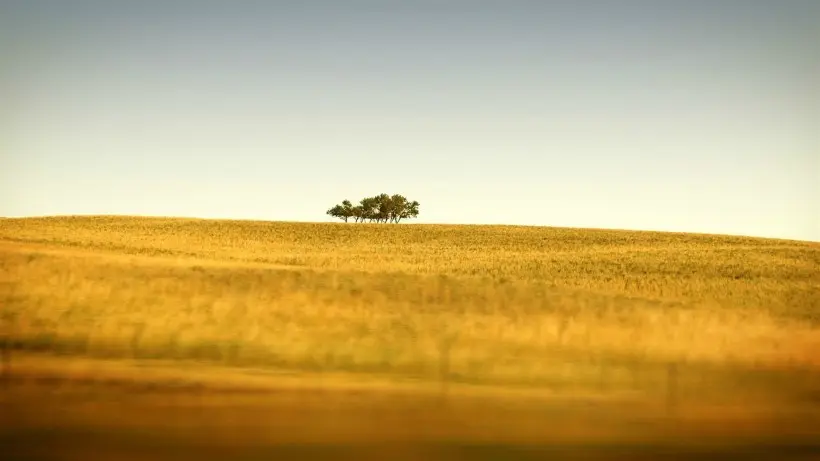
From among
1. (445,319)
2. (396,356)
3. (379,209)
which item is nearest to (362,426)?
(396,356)

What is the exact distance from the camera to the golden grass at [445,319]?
11.2 meters

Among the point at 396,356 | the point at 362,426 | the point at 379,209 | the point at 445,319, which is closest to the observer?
the point at 362,426

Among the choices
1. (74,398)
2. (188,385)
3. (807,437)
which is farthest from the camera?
(188,385)

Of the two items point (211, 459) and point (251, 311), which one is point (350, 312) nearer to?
point (251, 311)

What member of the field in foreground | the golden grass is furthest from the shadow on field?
the golden grass

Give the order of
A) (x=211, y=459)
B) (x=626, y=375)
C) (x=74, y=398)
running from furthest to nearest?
(x=626, y=375) → (x=74, y=398) → (x=211, y=459)

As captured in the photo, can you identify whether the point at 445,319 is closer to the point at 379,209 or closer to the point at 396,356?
the point at 396,356

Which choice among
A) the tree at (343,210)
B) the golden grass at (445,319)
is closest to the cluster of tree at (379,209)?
the tree at (343,210)

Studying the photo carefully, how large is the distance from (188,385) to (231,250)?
36397mm

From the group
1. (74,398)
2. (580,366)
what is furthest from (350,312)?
(74,398)

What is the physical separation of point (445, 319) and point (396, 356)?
4.90 metres

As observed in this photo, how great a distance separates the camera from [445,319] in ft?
54.1

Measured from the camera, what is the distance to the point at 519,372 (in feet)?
34.8

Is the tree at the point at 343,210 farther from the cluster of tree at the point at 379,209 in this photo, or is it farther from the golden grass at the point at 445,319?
the golden grass at the point at 445,319
